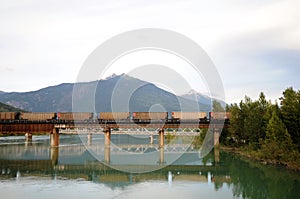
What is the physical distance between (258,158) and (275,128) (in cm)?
793

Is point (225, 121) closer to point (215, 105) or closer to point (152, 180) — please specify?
point (215, 105)

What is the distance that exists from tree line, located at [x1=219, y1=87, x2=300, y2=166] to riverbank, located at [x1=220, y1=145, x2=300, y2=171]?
0.18 meters

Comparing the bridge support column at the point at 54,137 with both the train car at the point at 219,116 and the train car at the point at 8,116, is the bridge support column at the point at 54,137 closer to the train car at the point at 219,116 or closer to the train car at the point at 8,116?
the train car at the point at 8,116

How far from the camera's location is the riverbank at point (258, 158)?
121ft

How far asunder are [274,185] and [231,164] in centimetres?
1422

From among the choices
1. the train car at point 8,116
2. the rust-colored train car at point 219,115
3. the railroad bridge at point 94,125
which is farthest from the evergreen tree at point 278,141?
the train car at point 8,116

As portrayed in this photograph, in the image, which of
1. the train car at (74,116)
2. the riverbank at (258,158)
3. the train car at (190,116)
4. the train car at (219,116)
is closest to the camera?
the riverbank at (258,158)

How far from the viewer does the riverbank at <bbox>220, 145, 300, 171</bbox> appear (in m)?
36.9

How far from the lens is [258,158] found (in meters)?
46.9

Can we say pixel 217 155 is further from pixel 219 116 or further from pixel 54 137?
pixel 54 137

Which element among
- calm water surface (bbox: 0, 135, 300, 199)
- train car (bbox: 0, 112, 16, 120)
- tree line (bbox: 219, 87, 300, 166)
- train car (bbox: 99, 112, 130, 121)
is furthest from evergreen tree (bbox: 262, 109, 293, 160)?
train car (bbox: 0, 112, 16, 120)

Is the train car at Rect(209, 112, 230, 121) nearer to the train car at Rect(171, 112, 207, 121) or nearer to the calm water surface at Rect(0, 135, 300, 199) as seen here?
the train car at Rect(171, 112, 207, 121)

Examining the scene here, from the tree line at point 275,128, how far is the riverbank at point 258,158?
0.18 m

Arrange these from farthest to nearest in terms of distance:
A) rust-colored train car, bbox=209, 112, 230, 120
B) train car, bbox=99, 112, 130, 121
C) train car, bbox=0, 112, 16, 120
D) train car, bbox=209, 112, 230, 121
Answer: train car, bbox=99, 112, 130, 121 → train car, bbox=0, 112, 16, 120 → rust-colored train car, bbox=209, 112, 230, 120 → train car, bbox=209, 112, 230, 121
